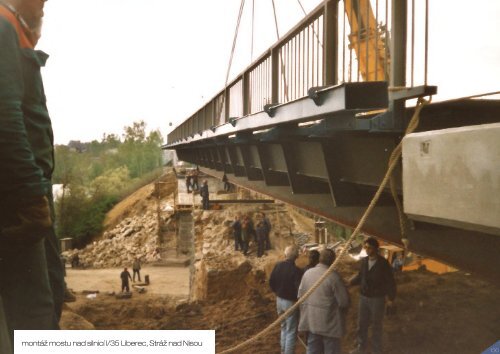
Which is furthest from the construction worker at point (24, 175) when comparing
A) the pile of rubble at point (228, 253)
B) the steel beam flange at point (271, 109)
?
the pile of rubble at point (228, 253)

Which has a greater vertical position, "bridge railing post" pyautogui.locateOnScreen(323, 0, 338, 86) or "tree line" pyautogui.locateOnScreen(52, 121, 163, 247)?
"bridge railing post" pyautogui.locateOnScreen(323, 0, 338, 86)

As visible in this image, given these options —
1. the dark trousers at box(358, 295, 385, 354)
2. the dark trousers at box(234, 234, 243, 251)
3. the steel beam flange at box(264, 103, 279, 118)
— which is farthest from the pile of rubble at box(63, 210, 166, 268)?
the steel beam flange at box(264, 103, 279, 118)

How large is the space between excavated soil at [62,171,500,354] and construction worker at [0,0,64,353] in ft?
21.6

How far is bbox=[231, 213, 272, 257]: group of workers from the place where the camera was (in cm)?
1517

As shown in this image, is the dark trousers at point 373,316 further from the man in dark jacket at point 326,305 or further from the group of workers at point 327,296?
the man in dark jacket at point 326,305

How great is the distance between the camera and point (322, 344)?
5.82 meters

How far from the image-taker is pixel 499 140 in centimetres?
141

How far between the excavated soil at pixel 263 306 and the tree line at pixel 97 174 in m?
15.4

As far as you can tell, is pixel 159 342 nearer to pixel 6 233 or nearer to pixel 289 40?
pixel 6 233

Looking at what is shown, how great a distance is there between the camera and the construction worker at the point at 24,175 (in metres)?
1.84

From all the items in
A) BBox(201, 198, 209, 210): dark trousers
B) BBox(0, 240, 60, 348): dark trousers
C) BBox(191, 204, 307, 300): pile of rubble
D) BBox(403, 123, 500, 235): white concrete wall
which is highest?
BBox(403, 123, 500, 235): white concrete wall

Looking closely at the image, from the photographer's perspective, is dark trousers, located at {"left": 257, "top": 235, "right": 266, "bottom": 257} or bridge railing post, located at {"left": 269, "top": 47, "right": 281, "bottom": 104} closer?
bridge railing post, located at {"left": 269, "top": 47, "right": 281, "bottom": 104}

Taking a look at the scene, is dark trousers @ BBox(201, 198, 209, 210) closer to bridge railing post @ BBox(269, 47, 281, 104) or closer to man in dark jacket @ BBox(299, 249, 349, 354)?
man in dark jacket @ BBox(299, 249, 349, 354)

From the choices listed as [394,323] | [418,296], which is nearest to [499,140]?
[394,323]
